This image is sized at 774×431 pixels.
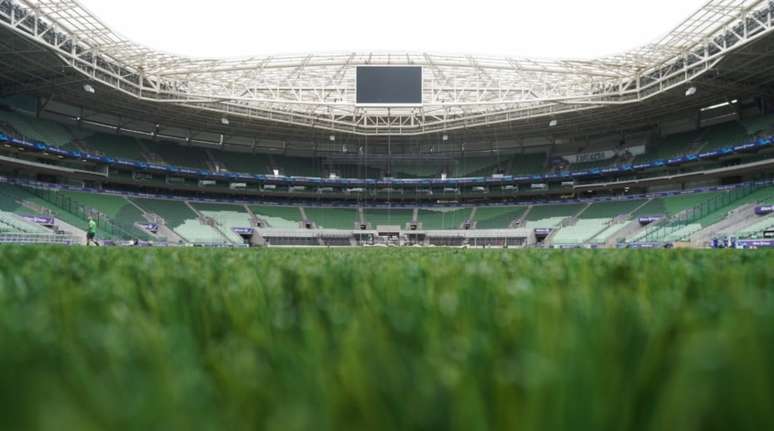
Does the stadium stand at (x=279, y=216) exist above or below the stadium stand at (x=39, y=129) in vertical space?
below

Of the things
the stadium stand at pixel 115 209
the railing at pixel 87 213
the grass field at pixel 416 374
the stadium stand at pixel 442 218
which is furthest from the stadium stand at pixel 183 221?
the grass field at pixel 416 374

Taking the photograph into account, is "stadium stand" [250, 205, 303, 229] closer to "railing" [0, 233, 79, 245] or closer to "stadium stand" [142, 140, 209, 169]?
"stadium stand" [142, 140, 209, 169]

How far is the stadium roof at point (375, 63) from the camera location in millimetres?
20672

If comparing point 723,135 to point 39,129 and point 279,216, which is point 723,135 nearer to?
point 279,216

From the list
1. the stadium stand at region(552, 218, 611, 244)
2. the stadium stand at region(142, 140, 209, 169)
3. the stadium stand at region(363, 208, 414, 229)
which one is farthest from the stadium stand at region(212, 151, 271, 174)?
the stadium stand at region(552, 218, 611, 244)

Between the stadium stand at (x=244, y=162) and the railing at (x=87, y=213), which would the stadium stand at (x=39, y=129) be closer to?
the railing at (x=87, y=213)

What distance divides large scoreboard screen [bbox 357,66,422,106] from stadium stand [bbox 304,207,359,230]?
1510cm

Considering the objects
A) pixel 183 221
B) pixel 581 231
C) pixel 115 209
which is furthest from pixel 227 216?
pixel 581 231

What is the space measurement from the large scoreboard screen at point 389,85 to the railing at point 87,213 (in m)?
18.7

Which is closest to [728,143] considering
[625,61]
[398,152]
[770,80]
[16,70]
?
[770,80]

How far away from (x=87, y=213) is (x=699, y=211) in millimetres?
42421

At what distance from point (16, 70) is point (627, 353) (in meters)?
35.7

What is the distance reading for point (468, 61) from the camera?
28.0 m

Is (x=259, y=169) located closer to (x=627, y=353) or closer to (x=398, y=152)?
(x=398, y=152)
